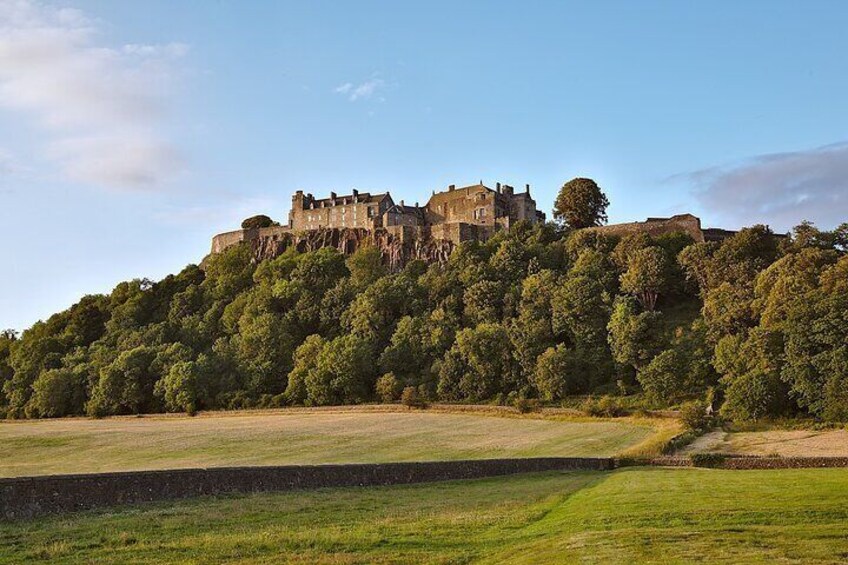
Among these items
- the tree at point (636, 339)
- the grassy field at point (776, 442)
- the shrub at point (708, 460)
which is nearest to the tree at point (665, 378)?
the tree at point (636, 339)

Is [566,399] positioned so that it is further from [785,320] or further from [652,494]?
[652,494]

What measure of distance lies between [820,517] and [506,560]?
25.1ft

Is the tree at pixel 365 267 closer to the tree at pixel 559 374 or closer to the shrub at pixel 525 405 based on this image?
the tree at pixel 559 374

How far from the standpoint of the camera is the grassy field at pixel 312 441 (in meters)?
41.0

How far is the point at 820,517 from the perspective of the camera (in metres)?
17.5

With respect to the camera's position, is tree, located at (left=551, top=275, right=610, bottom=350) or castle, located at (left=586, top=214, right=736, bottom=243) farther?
castle, located at (left=586, top=214, right=736, bottom=243)

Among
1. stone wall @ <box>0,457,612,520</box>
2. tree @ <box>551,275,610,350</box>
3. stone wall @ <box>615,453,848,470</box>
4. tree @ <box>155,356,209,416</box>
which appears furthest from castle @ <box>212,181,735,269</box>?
stone wall @ <box>0,457,612,520</box>

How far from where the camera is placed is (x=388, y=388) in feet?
241

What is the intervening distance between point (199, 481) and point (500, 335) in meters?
54.8

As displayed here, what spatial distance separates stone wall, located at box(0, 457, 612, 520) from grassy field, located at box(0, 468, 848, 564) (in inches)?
28.4

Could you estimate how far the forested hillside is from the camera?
59562mm

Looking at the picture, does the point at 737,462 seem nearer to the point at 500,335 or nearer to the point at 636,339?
the point at 636,339

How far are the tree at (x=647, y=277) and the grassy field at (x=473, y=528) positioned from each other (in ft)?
190

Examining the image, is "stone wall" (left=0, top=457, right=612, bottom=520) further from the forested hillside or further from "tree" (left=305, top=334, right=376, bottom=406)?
"tree" (left=305, top=334, right=376, bottom=406)
